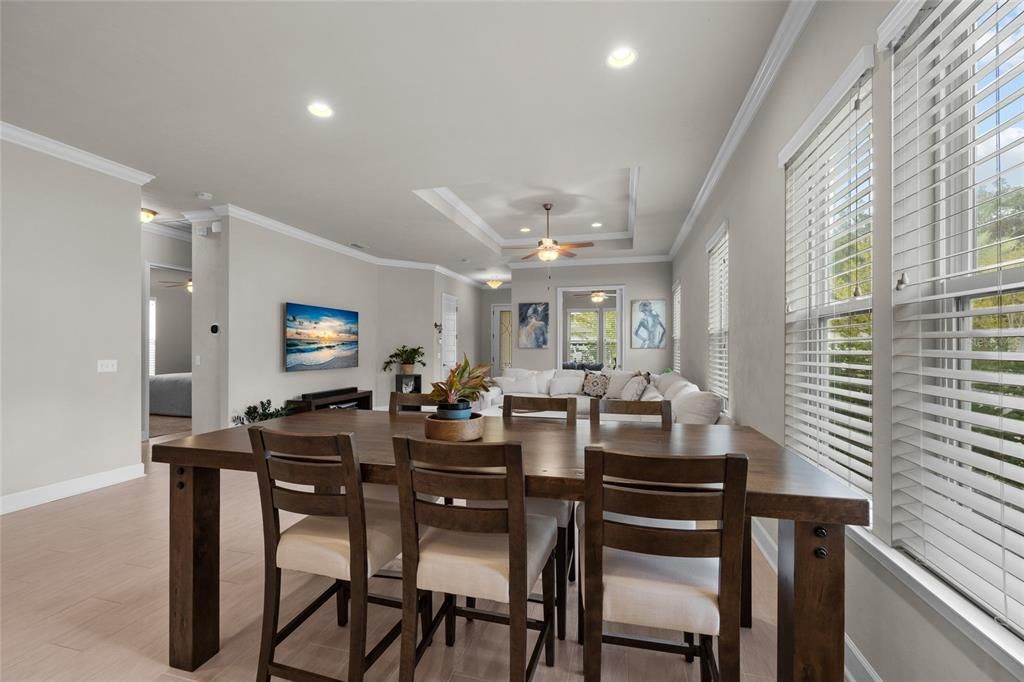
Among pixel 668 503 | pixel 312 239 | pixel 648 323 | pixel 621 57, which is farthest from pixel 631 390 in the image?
pixel 312 239

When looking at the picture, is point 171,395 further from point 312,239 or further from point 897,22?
point 897,22

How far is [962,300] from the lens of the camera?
124 centimetres

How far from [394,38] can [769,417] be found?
283cm

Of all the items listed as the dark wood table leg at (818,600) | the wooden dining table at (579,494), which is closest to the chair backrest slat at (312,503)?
the wooden dining table at (579,494)

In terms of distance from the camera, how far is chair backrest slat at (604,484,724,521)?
48.0 inches

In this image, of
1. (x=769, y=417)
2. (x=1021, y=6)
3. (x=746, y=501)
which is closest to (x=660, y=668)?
(x=746, y=501)

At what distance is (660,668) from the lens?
71.4 inches

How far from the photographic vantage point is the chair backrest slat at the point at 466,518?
1.40m

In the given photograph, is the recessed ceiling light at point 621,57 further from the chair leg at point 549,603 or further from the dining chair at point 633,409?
the chair leg at point 549,603

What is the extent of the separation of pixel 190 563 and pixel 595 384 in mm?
5218

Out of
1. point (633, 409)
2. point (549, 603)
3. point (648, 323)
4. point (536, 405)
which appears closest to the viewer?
point (549, 603)

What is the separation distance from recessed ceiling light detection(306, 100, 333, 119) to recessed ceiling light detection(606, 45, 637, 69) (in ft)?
5.83

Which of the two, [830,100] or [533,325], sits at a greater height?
[830,100]

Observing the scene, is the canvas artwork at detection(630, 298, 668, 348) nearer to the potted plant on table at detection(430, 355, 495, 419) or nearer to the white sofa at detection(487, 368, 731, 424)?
the white sofa at detection(487, 368, 731, 424)
